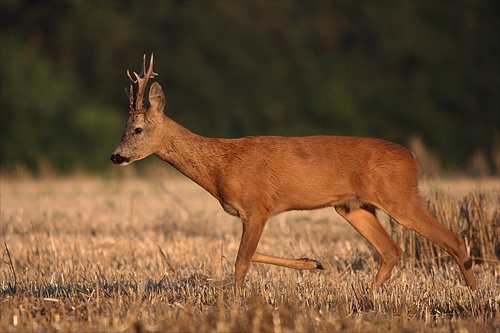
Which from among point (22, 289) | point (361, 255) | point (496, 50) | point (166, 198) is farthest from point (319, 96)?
point (22, 289)

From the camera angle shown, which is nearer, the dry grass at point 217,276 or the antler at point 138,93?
the dry grass at point 217,276

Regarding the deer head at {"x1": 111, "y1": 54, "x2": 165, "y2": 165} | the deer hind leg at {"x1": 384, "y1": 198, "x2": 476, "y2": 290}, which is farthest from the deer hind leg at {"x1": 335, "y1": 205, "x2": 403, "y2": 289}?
the deer head at {"x1": 111, "y1": 54, "x2": 165, "y2": 165}

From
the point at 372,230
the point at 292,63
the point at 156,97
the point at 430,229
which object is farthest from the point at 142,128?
the point at 292,63

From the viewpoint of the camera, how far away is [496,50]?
1561 inches

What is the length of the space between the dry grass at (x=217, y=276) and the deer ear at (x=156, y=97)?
1492 millimetres

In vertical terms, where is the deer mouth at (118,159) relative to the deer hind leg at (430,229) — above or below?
above

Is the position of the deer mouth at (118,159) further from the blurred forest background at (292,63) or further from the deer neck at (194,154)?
the blurred forest background at (292,63)

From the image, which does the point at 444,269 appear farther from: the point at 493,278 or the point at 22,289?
the point at 22,289

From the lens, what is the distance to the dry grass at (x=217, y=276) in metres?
6.05

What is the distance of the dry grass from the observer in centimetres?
605

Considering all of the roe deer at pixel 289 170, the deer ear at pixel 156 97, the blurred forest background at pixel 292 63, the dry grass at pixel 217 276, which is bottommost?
the dry grass at pixel 217 276

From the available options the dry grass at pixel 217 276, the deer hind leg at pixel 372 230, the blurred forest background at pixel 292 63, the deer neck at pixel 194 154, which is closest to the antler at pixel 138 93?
the deer neck at pixel 194 154

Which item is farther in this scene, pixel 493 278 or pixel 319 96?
pixel 319 96

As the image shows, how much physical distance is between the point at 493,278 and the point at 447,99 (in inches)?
1235
